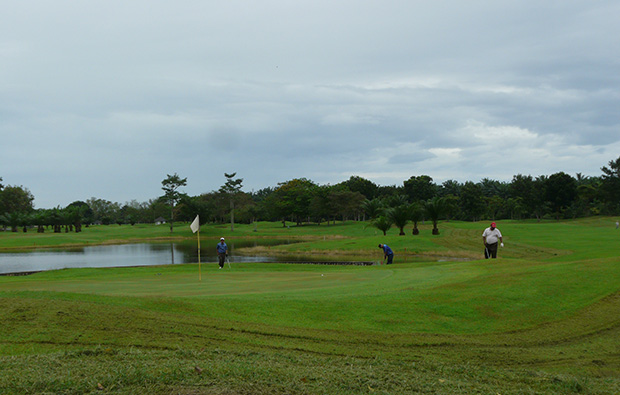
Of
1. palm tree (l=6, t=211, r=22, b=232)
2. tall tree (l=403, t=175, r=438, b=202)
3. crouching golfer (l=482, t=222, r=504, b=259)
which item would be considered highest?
tall tree (l=403, t=175, r=438, b=202)

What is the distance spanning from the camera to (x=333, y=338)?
9367 mm

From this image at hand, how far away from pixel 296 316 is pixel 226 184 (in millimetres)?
95816

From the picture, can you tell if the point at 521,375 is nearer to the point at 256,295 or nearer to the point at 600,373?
the point at 600,373

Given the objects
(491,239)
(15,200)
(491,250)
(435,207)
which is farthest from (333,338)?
(15,200)

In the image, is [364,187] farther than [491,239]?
Yes

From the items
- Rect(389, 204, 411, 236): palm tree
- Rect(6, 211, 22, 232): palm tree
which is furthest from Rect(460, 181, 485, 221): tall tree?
Rect(6, 211, 22, 232): palm tree

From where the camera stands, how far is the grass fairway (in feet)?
20.7

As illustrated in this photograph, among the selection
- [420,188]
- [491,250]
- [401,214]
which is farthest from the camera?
[420,188]

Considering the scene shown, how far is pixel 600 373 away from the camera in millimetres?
8227

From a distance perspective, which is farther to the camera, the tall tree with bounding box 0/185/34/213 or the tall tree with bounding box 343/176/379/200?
the tall tree with bounding box 343/176/379/200

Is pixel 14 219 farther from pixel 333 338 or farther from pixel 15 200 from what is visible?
pixel 333 338

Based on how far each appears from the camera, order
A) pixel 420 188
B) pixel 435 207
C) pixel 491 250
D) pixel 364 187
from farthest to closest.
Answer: pixel 364 187 → pixel 420 188 → pixel 435 207 → pixel 491 250

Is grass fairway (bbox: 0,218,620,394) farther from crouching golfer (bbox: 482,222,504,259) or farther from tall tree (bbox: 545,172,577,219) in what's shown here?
tall tree (bbox: 545,172,577,219)

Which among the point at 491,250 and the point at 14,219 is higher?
the point at 14,219
